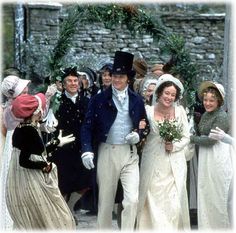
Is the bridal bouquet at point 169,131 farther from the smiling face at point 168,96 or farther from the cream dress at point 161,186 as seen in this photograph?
the smiling face at point 168,96

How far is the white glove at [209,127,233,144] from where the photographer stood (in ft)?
34.9

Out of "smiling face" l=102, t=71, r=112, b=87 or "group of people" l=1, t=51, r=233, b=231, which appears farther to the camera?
"smiling face" l=102, t=71, r=112, b=87

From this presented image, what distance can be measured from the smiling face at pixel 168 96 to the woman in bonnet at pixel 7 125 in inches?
57.3

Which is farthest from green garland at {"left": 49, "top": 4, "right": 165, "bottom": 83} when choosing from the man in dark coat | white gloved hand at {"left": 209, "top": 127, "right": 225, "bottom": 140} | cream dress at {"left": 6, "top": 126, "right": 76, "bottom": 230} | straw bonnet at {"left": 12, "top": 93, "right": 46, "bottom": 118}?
cream dress at {"left": 6, "top": 126, "right": 76, "bottom": 230}

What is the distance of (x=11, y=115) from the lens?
11.0m

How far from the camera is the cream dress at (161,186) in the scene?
10789mm

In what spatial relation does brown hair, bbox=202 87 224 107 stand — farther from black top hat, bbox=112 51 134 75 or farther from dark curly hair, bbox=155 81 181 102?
black top hat, bbox=112 51 134 75

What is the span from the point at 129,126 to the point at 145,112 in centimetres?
25

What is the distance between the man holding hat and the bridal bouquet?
177mm

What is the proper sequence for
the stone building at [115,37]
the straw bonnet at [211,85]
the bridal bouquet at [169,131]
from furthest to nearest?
the stone building at [115,37]
the straw bonnet at [211,85]
the bridal bouquet at [169,131]

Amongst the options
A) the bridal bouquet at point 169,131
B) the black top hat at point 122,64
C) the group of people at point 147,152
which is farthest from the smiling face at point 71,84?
the bridal bouquet at point 169,131

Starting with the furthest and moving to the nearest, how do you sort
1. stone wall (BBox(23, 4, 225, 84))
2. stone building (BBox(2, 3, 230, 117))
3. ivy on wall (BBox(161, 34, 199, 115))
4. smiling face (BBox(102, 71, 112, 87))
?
stone wall (BBox(23, 4, 225, 84)) → stone building (BBox(2, 3, 230, 117)) → smiling face (BBox(102, 71, 112, 87)) → ivy on wall (BBox(161, 34, 199, 115))

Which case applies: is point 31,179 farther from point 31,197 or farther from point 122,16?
point 122,16

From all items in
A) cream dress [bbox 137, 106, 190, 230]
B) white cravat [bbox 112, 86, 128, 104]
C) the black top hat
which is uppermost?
the black top hat
